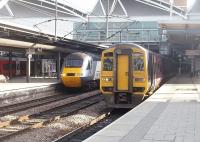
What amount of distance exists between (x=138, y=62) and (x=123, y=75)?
0.82 m

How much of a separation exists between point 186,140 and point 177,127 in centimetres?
189

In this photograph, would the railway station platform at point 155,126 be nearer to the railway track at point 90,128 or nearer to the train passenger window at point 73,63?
the railway track at point 90,128

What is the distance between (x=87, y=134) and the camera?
13.6m

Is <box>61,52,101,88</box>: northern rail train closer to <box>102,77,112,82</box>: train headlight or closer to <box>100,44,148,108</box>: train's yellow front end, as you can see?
<box>102,77,112,82</box>: train headlight

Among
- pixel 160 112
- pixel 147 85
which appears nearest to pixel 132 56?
pixel 147 85

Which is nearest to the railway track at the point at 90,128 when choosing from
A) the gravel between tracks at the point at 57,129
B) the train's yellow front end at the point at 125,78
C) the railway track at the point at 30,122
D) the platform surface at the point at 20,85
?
the gravel between tracks at the point at 57,129

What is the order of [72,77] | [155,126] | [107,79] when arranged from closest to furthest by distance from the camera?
[155,126] < [107,79] < [72,77]

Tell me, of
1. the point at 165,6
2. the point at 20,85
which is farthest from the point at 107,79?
the point at 165,6

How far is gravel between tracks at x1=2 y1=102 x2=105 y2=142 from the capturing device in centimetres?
1275

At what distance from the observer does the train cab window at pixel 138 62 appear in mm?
18516

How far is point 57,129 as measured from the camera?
14.5 metres

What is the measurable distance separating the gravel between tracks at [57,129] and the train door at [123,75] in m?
1.31

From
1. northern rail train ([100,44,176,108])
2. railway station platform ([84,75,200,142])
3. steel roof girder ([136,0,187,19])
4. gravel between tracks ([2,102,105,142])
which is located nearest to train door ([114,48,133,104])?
northern rail train ([100,44,176,108])

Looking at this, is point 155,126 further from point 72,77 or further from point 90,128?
point 72,77
